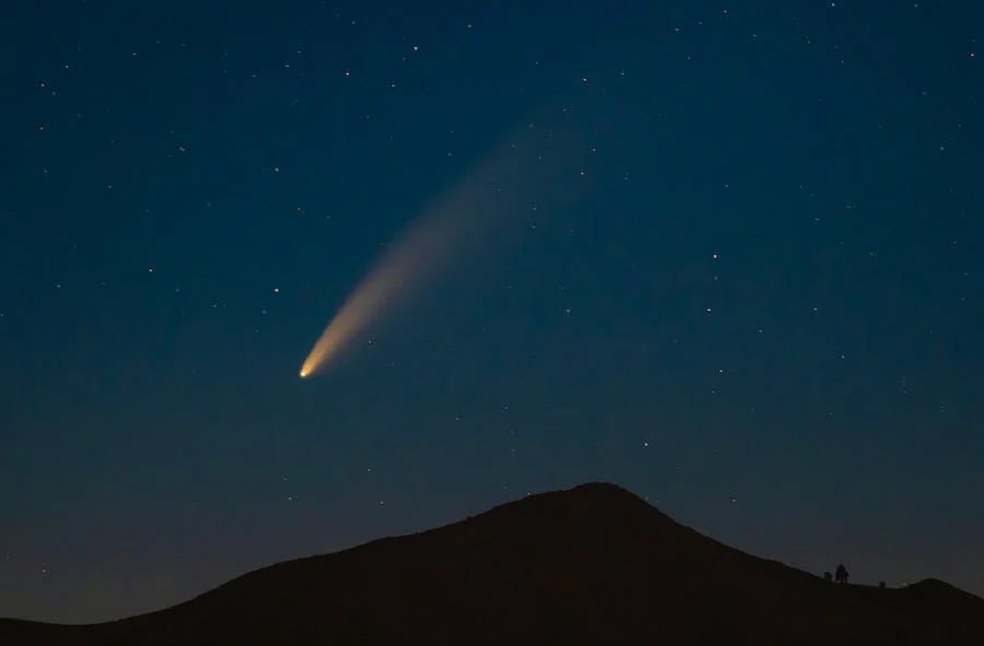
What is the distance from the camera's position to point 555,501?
41.6 meters

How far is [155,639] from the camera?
34156mm

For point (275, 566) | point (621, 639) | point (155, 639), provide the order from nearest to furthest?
1. point (621, 639)
2. point (155, 639)
3. point (275, 566)

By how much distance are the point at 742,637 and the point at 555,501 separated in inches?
409

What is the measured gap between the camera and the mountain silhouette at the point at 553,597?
1270 inches

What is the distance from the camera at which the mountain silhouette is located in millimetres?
32250

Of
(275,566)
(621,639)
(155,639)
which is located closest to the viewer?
(621,639)

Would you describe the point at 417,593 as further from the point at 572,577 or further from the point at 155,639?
the point at 155,639

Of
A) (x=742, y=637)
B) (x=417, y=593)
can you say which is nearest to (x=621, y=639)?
(x=742, y=637)

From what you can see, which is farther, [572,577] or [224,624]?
[572,577]

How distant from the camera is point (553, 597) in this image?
1344 inches

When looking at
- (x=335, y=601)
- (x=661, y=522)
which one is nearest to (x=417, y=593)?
(x=335, y=601)

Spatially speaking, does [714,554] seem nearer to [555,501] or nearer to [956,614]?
[555,501]

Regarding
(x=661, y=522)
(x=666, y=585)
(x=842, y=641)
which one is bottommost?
(x=842, y=641)

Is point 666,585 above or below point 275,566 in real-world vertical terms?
below
